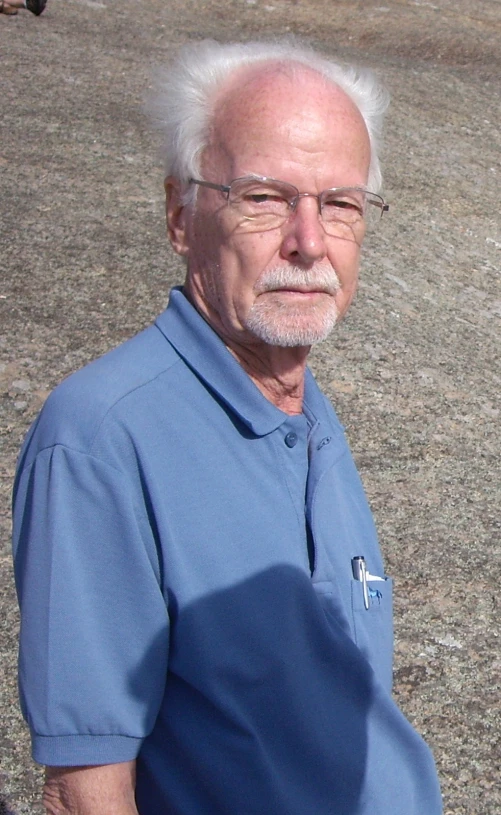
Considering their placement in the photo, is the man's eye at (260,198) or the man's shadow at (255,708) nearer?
the man's shadow at (255,708)

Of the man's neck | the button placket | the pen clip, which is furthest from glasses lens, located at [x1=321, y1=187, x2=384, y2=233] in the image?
the pen clip

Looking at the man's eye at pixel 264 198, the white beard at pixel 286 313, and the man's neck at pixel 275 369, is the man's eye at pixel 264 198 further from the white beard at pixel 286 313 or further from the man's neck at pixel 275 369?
the man's neck at pixel 275 369

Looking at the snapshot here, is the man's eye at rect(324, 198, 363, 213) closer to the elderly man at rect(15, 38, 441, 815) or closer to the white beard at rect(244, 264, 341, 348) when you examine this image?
the elderly man at rect(15, 38, 441, 815)

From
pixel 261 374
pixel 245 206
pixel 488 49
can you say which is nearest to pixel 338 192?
pixel 245 206

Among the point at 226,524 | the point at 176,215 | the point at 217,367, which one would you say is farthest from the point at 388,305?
the point at 226,524

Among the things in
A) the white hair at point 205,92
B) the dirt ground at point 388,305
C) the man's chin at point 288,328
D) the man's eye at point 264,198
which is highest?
the white hair at point 205,92

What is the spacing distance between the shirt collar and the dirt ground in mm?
982

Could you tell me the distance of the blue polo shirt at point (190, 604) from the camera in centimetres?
153

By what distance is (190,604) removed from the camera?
157 cm

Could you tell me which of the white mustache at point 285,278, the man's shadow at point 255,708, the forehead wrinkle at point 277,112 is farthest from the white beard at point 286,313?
the man's shadow at point 255,708

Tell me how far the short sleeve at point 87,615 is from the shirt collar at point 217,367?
0.28m

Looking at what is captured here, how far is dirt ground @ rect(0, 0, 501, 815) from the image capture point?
3256 millimetres

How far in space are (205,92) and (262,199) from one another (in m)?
0.25

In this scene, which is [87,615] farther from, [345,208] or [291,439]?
[345,208]
